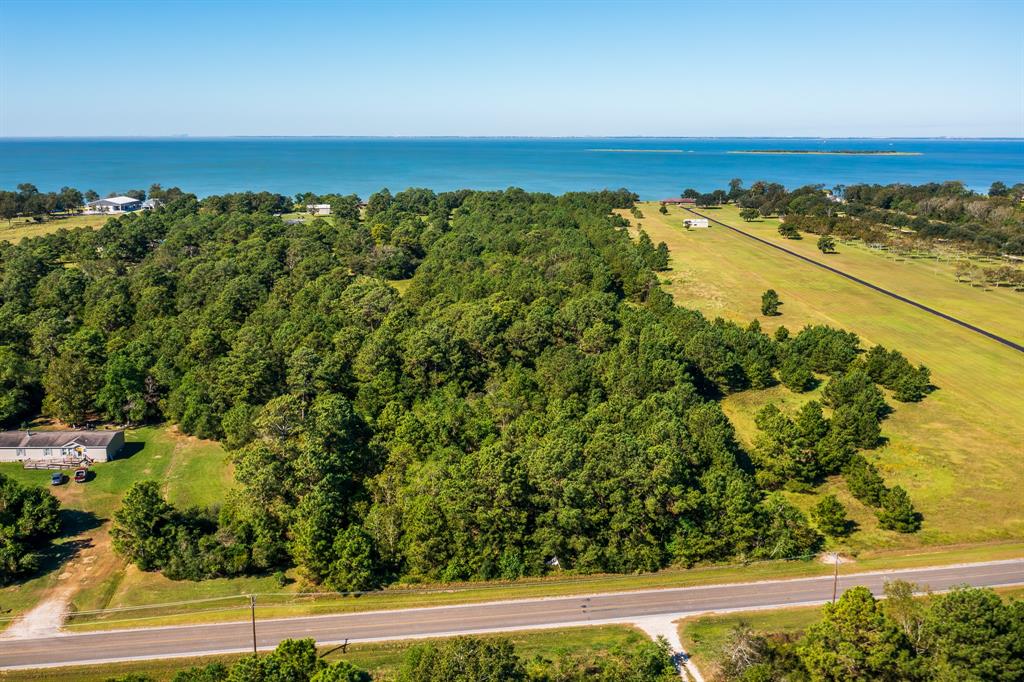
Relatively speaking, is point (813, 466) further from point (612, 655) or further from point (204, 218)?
point (204, 218)

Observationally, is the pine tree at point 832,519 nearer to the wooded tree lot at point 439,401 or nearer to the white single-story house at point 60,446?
the wooded tree lot at point 439,401

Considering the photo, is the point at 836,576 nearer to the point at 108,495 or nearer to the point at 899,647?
the point at 899,647

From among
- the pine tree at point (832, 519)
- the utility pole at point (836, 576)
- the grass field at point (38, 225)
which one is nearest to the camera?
the utility pole at point (836, 576)

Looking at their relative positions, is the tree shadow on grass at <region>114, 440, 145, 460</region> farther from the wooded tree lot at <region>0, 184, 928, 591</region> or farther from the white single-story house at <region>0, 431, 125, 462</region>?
the wooded tree lot at <region>0, 184, 928, 591</region>

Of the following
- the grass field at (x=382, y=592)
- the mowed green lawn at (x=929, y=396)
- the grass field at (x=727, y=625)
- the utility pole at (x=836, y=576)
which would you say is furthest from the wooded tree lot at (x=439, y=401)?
the grass field at (x=727, y=625)

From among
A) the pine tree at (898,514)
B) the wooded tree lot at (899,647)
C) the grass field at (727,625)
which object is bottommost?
the grass field at (727,625)

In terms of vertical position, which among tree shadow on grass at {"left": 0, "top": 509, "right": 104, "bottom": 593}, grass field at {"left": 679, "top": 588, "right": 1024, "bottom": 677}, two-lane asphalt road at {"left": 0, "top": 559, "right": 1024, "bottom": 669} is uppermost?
grass field at {"left": 679, "top": 588, "right": 1024, "bottom": 677}

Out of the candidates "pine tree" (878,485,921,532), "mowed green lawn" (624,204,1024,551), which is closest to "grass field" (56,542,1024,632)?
"mowed green lawn" (624,204,1024,551)
